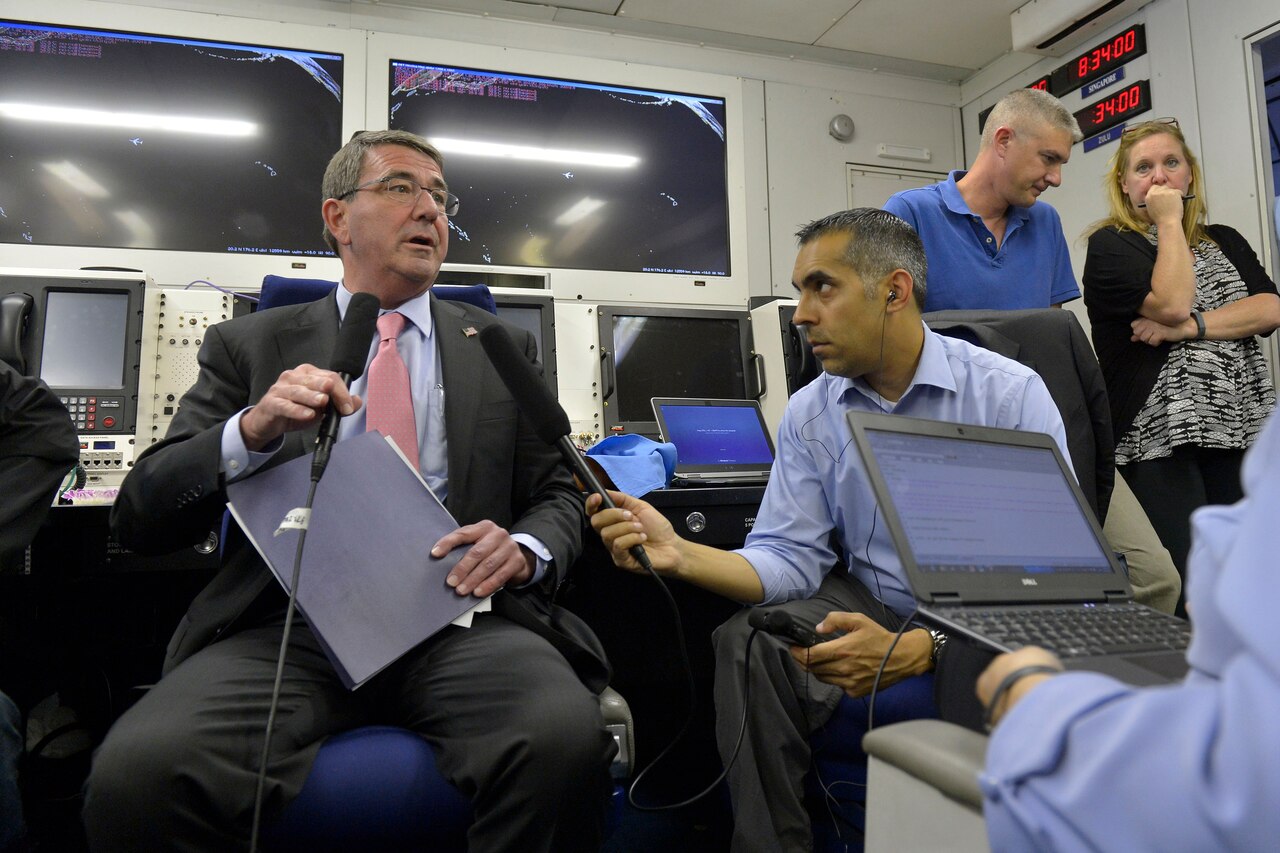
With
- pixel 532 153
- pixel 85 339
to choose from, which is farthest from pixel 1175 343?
pixel 85 339

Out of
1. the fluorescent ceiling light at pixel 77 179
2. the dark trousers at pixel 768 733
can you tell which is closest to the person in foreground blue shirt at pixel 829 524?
the dark trousers at pixel 768 733

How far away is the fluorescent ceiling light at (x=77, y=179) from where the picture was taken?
285cm

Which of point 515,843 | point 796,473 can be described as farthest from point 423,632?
point 796,473

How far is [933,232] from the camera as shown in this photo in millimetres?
2145

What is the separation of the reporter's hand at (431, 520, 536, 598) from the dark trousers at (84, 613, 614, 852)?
0.07 meters

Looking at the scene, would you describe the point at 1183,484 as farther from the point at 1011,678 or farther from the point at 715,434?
the point at 1011,678

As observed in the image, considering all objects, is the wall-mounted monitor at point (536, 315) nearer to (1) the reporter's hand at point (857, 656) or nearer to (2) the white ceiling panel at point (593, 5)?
(1) the reporter's hand at point (857, 656)

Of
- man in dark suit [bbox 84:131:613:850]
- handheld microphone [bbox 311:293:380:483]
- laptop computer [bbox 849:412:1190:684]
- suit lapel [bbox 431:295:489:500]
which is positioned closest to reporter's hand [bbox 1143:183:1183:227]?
laptop computer [bbox 849:412:1190:684]

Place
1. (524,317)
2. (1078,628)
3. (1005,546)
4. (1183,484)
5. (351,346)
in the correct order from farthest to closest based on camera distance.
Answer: (524,317) < (1183,484) < (351,346) < (1005,546) < (1078,628)

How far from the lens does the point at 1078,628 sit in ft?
2.79

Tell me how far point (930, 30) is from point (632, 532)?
3.70m

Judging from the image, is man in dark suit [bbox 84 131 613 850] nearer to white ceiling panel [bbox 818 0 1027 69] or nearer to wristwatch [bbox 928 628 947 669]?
wristwatch [bbox 928 628 947 669]

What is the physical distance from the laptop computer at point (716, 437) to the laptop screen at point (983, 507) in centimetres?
106

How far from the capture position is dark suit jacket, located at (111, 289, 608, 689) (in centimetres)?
123
